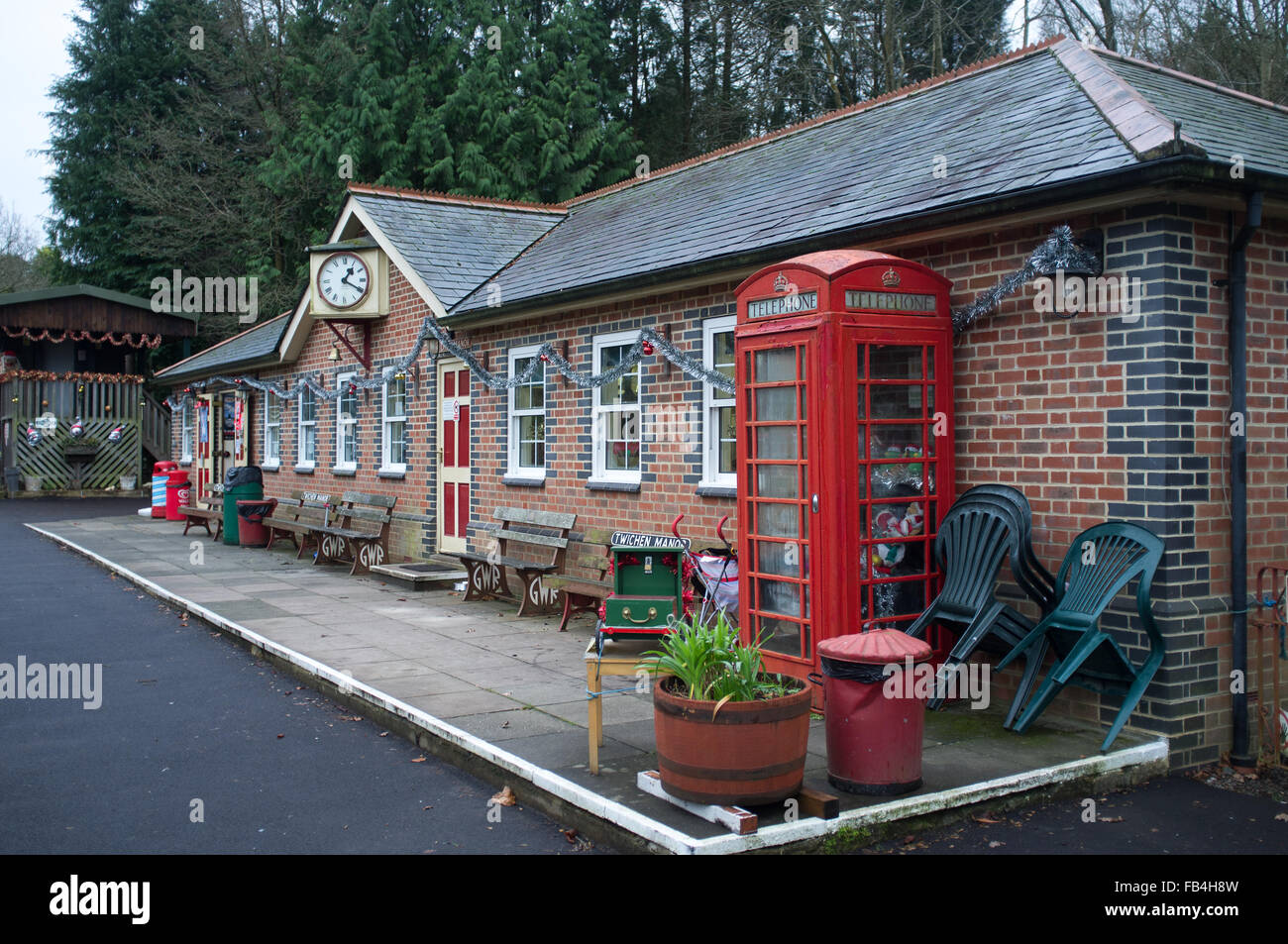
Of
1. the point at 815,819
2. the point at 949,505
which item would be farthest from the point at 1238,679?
the point at 815,819

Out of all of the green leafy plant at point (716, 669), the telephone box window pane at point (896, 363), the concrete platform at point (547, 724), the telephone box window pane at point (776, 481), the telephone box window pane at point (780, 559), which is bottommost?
the concrete platform at point (547, 724)

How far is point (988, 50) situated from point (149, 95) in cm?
2798

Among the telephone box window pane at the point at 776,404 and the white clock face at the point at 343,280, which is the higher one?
the white clock face at the point at 343,280

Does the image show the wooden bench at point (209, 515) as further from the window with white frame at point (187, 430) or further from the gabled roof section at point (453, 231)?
the gabled roof section at point (453, 231)

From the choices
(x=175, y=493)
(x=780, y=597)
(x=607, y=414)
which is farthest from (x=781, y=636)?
(x=175, y=493)

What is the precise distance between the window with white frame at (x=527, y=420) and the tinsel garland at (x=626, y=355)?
130 mm

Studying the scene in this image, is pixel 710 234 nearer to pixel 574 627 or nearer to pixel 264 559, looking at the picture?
pixel 574 627

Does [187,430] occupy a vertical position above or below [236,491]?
above

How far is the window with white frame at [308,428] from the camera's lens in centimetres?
1955

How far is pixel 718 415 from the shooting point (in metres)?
10.1

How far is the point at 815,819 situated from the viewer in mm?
5070

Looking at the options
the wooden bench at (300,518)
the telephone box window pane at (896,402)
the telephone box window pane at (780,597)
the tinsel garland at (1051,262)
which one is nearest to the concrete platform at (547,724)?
the telephone box window pane at (780,597)

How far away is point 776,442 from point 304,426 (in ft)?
47.5

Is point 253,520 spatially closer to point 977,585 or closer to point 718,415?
point 718,415
